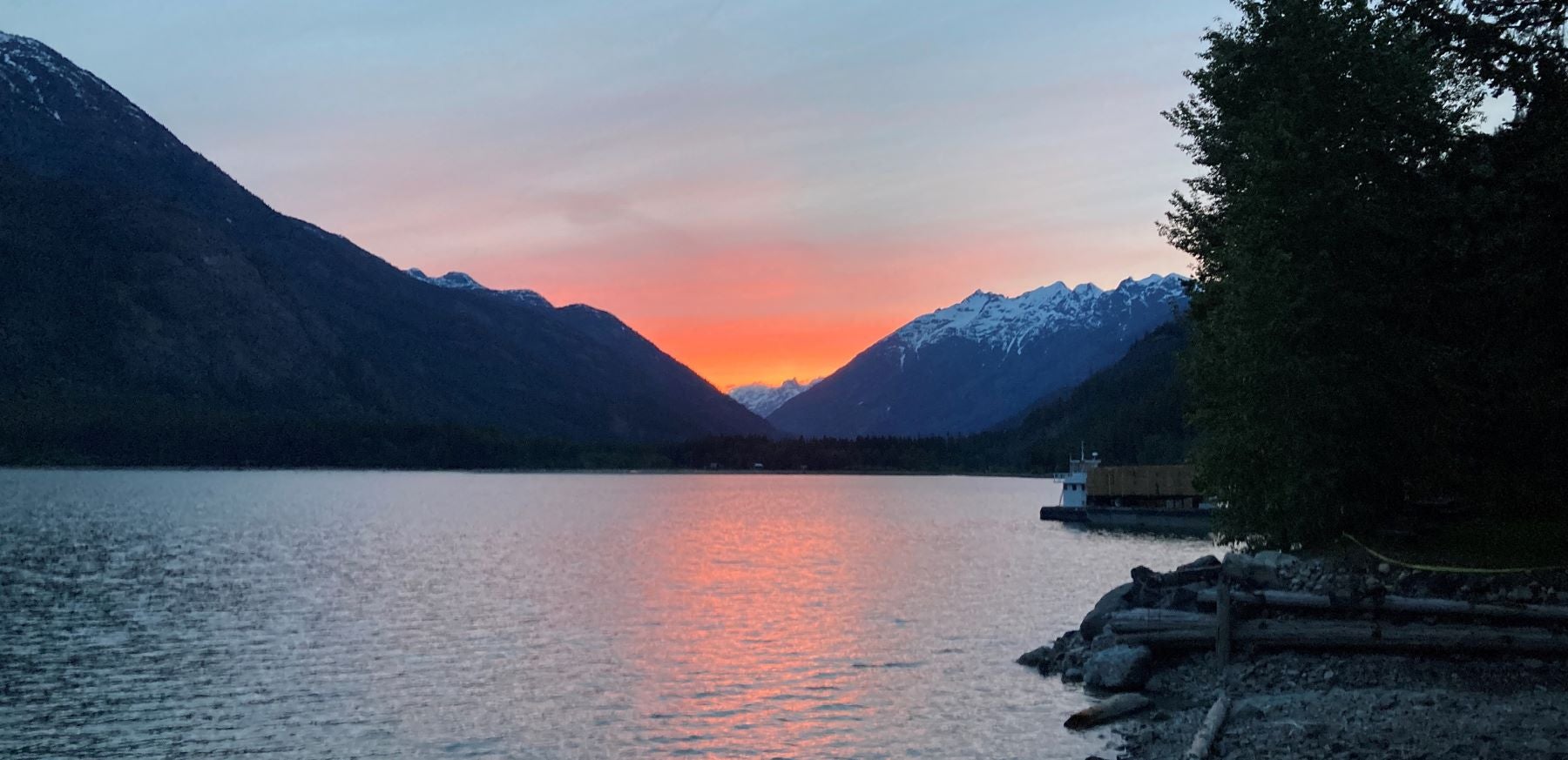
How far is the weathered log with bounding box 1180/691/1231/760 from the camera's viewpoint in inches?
843

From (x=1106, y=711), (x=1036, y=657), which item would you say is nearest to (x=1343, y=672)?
(x=1106, y=711)

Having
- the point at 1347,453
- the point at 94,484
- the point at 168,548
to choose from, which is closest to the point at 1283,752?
the point at 1347,453

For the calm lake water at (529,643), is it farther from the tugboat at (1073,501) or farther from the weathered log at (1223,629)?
the tugboat at (1073,501)

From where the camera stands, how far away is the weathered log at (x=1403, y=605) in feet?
81.9

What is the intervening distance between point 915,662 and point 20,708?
24.6 metres

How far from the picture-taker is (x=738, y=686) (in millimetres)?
34094

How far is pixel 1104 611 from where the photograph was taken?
3678 centimetres

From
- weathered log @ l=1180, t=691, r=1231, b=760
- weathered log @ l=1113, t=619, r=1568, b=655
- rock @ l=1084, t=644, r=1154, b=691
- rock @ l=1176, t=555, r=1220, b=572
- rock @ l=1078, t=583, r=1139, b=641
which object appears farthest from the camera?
rock @ l=1176, t=555, r=1220, b=572

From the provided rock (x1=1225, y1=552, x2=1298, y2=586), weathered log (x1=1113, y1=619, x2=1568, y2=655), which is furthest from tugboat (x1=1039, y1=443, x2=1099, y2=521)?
weathered log (x1=1113, y1=619, x2=1568, y2=655)

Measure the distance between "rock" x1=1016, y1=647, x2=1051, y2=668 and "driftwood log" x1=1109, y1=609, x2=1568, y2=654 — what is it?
3.45 metres

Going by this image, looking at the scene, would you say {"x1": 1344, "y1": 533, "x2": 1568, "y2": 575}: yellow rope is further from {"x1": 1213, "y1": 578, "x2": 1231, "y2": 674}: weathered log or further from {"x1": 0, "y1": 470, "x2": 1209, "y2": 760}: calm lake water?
{"x1": 0, "y1": 470, "x2": 1209, "y2": 760}: calm lake water

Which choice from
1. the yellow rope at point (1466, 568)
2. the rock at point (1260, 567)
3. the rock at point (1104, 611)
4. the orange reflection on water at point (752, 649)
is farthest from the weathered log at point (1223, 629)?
the orange reflection on water at point (752, 649)

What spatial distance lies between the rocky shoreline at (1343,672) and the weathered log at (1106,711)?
147mm

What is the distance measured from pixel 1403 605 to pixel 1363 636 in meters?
1.15
